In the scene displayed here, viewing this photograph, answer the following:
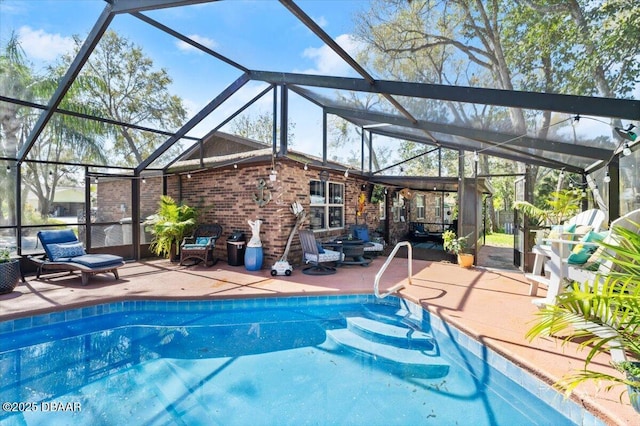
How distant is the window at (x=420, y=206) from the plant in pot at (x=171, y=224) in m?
11.4

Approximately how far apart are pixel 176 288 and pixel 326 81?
4816 millimetres

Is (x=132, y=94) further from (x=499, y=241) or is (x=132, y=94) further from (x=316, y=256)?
(x=499, y=241)

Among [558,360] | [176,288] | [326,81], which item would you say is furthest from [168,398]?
[326,81]

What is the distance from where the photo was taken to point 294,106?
8.06m

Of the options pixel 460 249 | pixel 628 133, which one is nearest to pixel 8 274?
pixel 460 249

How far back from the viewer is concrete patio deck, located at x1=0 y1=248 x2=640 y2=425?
3240 mm

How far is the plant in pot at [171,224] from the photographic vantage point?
8.48 meters

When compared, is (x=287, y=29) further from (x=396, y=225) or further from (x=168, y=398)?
(x=396, y=225)

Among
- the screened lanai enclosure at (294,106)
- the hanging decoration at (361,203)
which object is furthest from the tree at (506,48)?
the hanging decoration at (361,203)

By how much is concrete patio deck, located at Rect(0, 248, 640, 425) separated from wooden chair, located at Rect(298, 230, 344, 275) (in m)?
0.31

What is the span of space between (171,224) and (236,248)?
1.90 m

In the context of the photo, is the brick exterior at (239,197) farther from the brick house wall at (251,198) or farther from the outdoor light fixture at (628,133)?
the outdoor light fixture at (628,133)

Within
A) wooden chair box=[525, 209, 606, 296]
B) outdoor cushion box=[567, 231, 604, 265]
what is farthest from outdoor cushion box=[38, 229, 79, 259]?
outdoor cushion box=[567, 231, 604, 265]

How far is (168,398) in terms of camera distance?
3.13 meters
